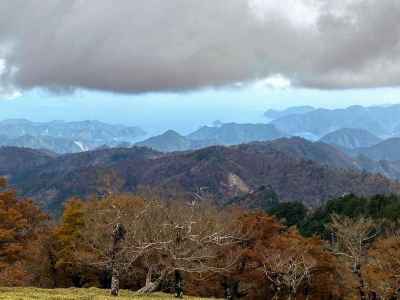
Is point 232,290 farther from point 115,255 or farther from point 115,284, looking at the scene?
point 115,255

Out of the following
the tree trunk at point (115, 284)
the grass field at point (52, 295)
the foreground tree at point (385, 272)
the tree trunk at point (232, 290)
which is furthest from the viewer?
the tree trunk at point (232, 290)

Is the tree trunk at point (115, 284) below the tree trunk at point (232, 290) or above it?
above

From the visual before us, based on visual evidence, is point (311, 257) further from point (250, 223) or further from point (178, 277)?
point (178, 277)

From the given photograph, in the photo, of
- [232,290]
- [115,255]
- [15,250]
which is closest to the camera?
[115,255]

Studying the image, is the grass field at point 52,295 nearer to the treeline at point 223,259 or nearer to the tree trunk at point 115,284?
the tree trunk at point 115,284

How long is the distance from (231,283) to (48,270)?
2997 cm

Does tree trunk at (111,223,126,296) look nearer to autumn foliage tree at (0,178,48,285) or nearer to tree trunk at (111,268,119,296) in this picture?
tree trunk at (111,268,119,296)

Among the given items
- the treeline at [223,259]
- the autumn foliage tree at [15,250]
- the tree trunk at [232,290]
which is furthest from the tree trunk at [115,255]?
the tree trunk at [232,290]

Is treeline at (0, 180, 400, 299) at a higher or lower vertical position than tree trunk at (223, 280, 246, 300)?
higher

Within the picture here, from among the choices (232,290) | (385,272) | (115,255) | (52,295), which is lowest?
(232,290)

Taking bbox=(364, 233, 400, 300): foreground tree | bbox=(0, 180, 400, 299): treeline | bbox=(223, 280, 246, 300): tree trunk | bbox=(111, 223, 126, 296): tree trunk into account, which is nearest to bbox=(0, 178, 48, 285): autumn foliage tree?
bbox=(0, 180, 400, 299): treeline

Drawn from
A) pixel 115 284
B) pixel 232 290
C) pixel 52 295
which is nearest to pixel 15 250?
pixel 115 284

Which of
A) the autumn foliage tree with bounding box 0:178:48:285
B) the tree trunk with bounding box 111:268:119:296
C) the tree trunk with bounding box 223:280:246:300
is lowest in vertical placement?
the tree trunk with bounding box 223:280:246:300

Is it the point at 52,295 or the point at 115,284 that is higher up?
the point at 52,295
